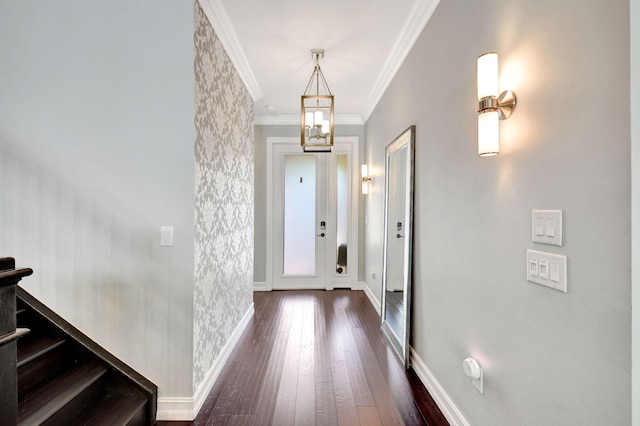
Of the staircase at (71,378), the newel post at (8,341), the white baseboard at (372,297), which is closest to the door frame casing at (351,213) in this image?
the white baseboard at (372,297)

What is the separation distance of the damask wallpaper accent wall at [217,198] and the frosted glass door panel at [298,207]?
147cm

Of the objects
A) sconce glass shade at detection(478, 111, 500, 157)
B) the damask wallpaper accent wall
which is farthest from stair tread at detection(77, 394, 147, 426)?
sconce glass shade at detection(478, 111, 500, 157)

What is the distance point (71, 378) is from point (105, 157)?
49.0 inches

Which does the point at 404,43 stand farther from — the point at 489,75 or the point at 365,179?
the point at 365,179

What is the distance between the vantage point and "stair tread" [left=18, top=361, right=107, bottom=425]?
4.57 ft

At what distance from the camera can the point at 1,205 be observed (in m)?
1.88

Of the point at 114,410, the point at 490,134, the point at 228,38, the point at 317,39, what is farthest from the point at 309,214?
the point at 490,134

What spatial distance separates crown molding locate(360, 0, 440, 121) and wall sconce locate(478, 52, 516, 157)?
106 centimetres

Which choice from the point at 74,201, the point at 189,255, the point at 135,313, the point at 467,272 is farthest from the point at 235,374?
the point at 467,272

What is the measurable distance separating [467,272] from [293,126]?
381 centimetres

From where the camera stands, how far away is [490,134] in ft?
4.15

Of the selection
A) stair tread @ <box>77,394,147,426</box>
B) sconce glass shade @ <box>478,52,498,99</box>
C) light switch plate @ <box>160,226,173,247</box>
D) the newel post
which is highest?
sconce glass shade @ <box>478,52,498,99</box>

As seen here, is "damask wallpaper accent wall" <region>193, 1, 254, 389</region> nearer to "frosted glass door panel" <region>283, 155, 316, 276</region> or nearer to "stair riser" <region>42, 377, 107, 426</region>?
"stair riser" <region>42, 377, 107, 426</region>

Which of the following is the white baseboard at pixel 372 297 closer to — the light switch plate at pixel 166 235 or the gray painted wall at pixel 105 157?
the gray painted wall at pixel 105 157
